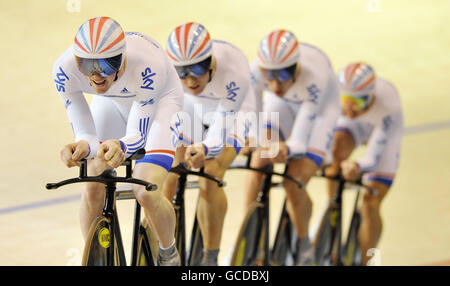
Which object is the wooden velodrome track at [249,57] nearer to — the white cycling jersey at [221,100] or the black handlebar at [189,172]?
the black handlebar at [189,172]

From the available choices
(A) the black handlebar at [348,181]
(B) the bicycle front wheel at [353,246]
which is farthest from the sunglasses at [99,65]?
(B) the bicycle front wheel at [353,246]

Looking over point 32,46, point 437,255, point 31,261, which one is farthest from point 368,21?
point 31,261

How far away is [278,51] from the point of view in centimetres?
520

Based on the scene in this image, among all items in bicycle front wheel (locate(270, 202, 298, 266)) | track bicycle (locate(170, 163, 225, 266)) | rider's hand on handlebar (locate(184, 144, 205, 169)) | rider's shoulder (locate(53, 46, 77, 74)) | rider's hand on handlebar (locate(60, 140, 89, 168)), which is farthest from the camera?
bicycle front wheel (locate(270, 202, 298, 266))

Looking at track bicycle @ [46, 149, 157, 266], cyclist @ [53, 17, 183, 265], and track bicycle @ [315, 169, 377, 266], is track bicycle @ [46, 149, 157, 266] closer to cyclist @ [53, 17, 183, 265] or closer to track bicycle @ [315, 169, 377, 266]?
cyclist @ [53, 17, 183, 265]

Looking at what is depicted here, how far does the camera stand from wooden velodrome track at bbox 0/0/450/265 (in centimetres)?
527

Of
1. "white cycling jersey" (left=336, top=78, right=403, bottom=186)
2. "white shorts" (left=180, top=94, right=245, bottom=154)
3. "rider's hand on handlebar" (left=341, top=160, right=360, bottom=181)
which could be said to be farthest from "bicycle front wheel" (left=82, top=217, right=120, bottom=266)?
"white cycling jersey" (left=336, top=78, right=403, bottom=186)

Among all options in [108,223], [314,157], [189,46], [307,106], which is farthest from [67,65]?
[314,157]

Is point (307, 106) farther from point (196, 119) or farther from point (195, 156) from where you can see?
point (195, 156)

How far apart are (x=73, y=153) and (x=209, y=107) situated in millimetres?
1473

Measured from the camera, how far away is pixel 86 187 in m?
3.79

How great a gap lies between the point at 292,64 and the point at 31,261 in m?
1.96

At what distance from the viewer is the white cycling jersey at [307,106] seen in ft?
17.5

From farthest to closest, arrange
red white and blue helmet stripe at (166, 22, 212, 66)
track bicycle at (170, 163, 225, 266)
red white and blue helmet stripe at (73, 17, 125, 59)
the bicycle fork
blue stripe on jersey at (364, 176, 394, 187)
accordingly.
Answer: blue stripe on jersey at (364, 176, 394, 187), the bicycle fork, red white and blue helmet stripe at (166, 22, 212, 66), track bicycle at (170, 163, 225, 266), red white and blue helmet stripe at (73, 17, 125, 59)
